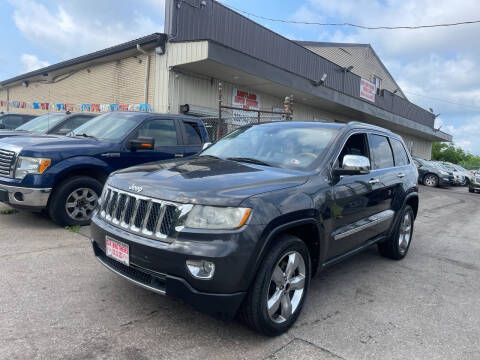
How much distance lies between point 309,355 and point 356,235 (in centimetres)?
154

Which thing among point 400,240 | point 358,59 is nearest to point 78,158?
point 400,240

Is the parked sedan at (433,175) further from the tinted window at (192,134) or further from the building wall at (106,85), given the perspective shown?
the tinted window at (192,134)

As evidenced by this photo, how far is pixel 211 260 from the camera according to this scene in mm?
2404

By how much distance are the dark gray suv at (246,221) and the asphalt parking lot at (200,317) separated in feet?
1.11

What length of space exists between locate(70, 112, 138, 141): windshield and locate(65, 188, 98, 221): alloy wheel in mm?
936

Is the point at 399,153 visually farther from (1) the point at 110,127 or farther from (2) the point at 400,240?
(1) the point at 110,127

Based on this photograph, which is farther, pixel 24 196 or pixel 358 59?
pixel 358 59

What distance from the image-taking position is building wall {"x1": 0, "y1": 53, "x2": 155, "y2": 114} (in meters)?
13.0

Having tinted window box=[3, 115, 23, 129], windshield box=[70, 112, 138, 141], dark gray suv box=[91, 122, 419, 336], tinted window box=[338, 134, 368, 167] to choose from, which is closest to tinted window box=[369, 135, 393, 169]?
tinted window box=[338, 134, 368, 167]

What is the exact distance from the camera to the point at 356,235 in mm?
3799

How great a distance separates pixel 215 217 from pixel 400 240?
3589 mm

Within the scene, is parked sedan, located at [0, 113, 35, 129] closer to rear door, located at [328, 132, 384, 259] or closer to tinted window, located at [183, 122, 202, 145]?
tinted window, located at [183, 122, 202, 145]

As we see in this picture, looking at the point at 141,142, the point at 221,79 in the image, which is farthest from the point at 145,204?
the point at 221,79

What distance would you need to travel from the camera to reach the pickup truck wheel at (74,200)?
510 centimetres
